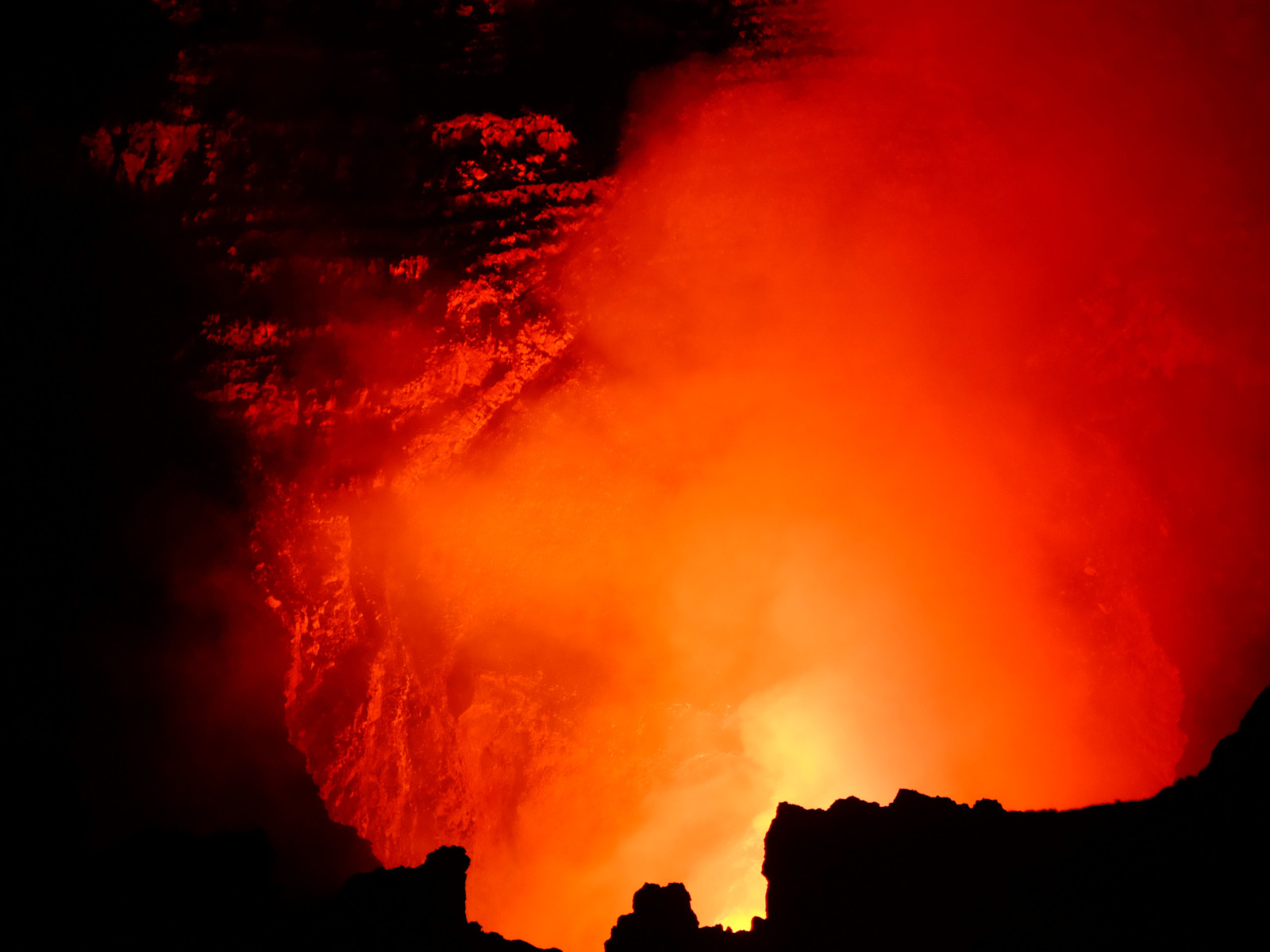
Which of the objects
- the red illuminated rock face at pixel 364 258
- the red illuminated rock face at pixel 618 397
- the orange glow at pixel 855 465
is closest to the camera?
the red illuminated rock face at pixel 364 258

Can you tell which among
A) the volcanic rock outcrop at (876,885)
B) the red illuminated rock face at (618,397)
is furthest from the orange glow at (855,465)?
the volcanic rock outcrop at (876,885)

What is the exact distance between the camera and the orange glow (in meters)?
6.88

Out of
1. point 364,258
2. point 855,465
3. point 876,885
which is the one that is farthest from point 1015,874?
point 364,258

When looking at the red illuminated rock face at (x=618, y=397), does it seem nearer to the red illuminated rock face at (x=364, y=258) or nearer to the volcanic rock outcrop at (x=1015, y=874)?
the red illuminated rock face at (x=364, y=258)

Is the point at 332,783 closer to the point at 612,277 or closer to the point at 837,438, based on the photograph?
the point at 612,277

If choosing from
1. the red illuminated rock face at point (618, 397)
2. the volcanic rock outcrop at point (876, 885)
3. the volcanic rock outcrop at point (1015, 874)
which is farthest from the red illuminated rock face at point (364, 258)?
the volcanic rock outcrop at point (1015, 874)

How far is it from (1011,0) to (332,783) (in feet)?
30.8

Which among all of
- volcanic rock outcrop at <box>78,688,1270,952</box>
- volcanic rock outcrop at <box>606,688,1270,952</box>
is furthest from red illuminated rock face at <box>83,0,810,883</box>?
volcanic rock outcrop at <box>606,688,1270,952</box>

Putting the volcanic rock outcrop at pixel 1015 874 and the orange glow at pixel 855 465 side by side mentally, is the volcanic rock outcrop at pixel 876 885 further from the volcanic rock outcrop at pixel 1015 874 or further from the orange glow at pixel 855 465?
the orange glow at pixel 855 465

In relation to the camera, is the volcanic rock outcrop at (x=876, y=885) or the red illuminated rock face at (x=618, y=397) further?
the red illuminated rock face at (x=618, y=397)

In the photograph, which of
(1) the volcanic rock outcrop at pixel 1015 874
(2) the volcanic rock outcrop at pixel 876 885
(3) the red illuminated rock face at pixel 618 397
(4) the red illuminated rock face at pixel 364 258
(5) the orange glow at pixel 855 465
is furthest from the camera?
(5) the orange glow at pixel 855 465

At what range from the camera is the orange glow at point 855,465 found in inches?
271

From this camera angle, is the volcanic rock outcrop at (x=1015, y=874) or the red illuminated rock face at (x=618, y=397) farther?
the red illuminated rock face at (x=618, y=397)

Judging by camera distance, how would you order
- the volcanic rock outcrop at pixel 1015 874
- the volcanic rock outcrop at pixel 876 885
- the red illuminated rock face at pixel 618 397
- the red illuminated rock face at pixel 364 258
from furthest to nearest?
1. the red illuminated rock face at pixel 618 397
2. the red illuminated rock face at pixel 364 258
3. the volcanic rock outcrop at pixel 876 885
4. the volcanic rock outcrop at pixel 1015 874
